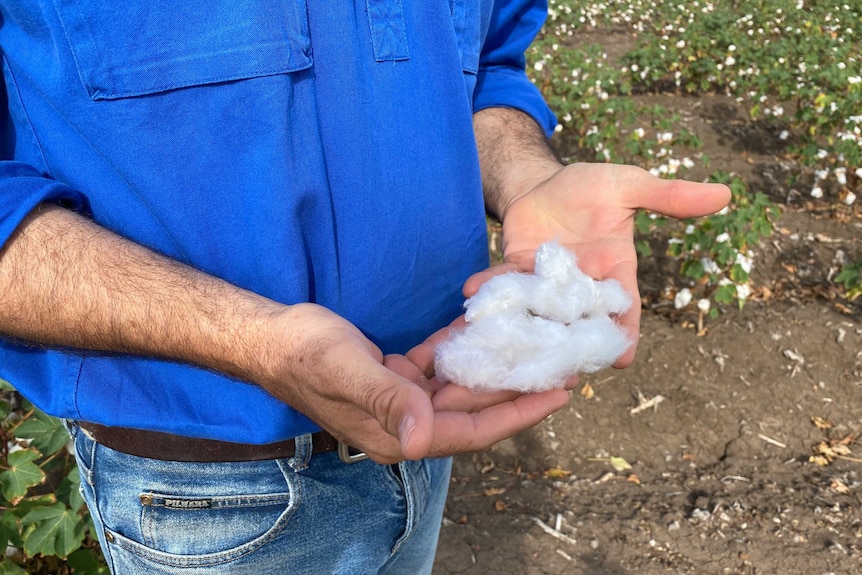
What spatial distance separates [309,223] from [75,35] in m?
0.43

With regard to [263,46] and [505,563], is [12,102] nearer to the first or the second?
[263,46]

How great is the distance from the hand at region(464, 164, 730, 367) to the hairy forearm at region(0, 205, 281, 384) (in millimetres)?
512

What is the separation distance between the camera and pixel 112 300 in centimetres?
101

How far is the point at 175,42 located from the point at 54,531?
1.41 meters

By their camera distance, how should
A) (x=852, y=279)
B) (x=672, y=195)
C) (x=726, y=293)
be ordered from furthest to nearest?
(x=852, y=279) → (x=726, y=293) → (x=672, y=195)

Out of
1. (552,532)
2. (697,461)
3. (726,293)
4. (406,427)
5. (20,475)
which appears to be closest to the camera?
(406,427)

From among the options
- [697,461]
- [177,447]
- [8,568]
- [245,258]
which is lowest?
[697,461]

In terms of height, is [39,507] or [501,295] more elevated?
[501,295]

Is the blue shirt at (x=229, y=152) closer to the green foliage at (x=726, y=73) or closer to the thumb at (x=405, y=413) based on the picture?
the thumb at (x=405, y=413)

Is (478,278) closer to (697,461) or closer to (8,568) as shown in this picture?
(8,568)

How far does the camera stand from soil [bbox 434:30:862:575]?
257 centimetres

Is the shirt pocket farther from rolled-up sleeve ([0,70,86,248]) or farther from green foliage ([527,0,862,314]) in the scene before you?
green foliage ([527,0,862,314])

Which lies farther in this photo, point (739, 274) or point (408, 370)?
point (739, 274)

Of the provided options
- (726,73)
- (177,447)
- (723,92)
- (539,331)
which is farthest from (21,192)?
(726,73)
